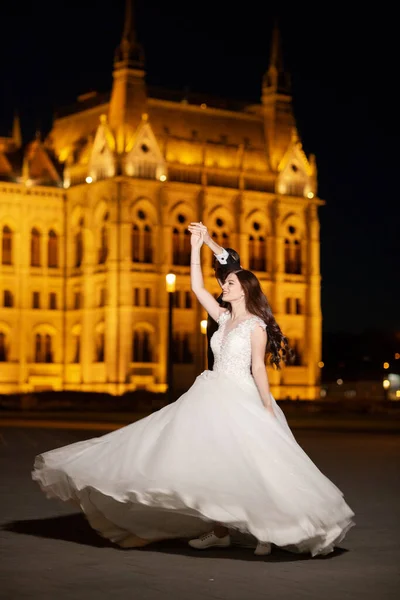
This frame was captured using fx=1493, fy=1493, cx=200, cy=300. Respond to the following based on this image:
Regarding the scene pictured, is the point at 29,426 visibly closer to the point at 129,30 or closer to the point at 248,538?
the point at 248,538

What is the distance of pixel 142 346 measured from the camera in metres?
87.1

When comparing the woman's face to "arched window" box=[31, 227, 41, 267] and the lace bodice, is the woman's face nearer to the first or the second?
the lace bodice

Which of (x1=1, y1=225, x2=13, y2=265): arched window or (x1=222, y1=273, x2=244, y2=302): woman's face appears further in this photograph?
(x1=1, y1=225, x2=13, y2=265): arched window

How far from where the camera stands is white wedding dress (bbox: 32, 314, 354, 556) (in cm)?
1106

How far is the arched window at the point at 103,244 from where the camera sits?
8744 cm

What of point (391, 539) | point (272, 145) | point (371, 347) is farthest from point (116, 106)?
point (391, 539)

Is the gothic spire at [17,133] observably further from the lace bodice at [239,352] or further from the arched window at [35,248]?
the lace bodice at [239,352]

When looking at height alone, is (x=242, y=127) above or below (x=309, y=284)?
above

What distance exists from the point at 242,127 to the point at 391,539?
8393 cm

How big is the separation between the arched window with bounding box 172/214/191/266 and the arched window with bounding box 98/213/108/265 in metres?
4.22

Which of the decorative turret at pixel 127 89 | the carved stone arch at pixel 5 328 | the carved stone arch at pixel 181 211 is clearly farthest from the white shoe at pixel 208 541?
the carved stone arch at pixel 5 328

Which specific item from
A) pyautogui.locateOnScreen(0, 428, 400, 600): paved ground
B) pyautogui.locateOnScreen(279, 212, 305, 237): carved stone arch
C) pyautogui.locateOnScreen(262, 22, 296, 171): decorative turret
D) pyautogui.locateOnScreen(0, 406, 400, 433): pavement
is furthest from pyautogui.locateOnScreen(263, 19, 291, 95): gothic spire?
pyautogui.locateOnScreen(0, 428, 400, 600): paved ground

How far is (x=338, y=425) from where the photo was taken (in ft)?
146

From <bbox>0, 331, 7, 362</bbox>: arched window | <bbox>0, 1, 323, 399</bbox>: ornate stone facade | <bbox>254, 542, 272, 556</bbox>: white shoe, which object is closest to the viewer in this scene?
<bbox>254, 542, 272, 556</bbox>: white shoe
